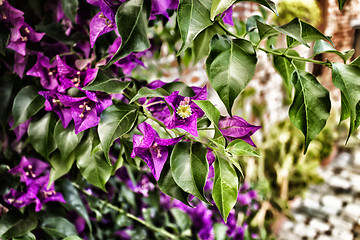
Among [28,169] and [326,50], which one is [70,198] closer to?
[28,169]

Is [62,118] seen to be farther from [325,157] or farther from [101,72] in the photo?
[325,157]

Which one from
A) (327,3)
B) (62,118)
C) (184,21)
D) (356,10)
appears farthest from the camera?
(356,10)

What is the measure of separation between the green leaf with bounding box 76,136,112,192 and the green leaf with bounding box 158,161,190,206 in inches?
4.9

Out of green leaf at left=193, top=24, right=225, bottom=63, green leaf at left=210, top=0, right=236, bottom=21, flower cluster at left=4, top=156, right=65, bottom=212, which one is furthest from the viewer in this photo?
flower cluster at left=4, top=156, right=65, bottom=212

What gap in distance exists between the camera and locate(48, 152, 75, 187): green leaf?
0.44m

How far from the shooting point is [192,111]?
1.11ft

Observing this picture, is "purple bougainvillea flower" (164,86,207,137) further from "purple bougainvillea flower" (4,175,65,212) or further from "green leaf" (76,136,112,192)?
"purple bougainvillea flower" (4,175,65,212)

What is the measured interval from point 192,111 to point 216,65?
7 centimetres

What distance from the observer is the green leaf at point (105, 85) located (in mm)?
324

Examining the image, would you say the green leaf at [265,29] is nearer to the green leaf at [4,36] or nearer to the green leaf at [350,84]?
the green leaf at [350,84]

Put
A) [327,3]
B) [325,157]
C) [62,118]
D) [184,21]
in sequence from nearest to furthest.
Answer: [184,21]
[62,118]
[327,3]
[325,157]

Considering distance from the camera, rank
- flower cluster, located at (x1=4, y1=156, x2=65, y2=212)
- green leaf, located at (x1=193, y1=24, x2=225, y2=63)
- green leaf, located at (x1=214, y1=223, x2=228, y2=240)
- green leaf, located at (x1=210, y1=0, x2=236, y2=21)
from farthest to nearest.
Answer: green leaf, located at (x1=214, y1=223, x2=228, y2=240), flower cluster, located at (x1=4, y1=156, x2=65, y2=212), green leaf, located at (x1=193, y1=24, x2=225, y2=63), green leaf, located at (x1=210, y1=0, x2=236, y2=21)

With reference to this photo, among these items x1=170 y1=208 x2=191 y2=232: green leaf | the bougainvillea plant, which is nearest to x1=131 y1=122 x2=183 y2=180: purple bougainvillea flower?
the bougainvillea plant

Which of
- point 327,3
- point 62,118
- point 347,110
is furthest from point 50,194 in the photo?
point 327,3
